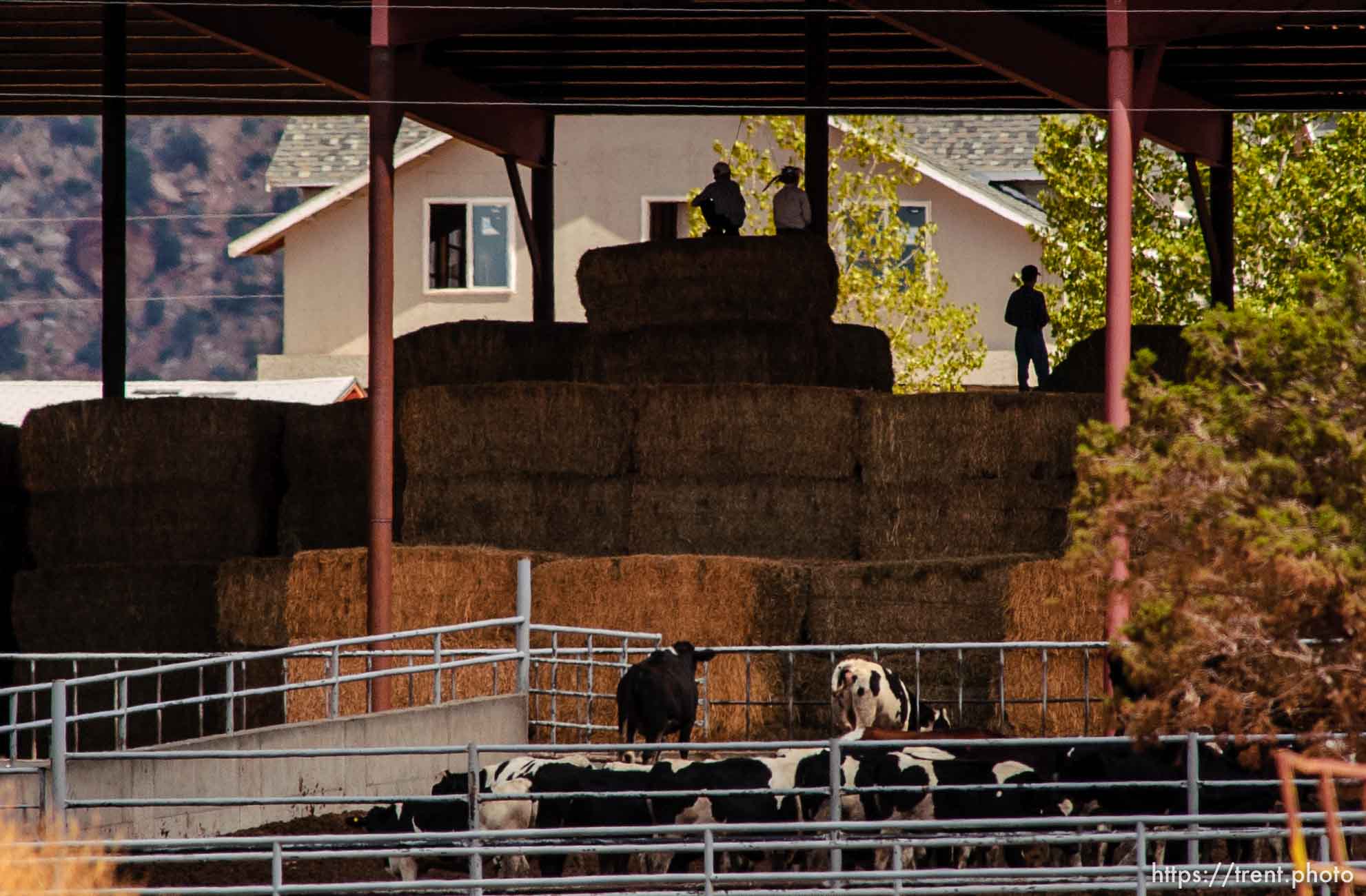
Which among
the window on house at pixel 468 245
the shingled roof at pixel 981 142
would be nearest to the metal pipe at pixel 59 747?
the window on house at pixel 468 245

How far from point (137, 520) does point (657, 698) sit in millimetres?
7815

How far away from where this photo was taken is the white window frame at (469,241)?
172 feet

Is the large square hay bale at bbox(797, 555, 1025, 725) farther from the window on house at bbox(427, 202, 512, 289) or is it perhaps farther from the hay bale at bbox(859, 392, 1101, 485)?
the window on house at bbox(427, 202, 512, 289)

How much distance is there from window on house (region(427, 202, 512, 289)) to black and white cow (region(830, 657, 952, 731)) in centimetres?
3530

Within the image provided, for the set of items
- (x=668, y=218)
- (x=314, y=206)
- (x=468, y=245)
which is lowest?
(x=468, y=245)

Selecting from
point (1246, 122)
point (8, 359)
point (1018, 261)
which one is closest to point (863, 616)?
point (1246, 122)

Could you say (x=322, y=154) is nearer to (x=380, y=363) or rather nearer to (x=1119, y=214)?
(x=380, y=363)

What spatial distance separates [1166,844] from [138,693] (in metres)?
11.8

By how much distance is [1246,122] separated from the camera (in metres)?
42.7

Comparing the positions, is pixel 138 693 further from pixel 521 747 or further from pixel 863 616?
pixel 521 747

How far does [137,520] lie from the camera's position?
2259 cm

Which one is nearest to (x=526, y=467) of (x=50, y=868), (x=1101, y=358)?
(x=1101, y=358)

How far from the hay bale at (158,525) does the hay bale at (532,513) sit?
269 centimetres

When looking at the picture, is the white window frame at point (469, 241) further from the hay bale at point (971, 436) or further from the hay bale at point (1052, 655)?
the hay bale at point (1052, 655)
